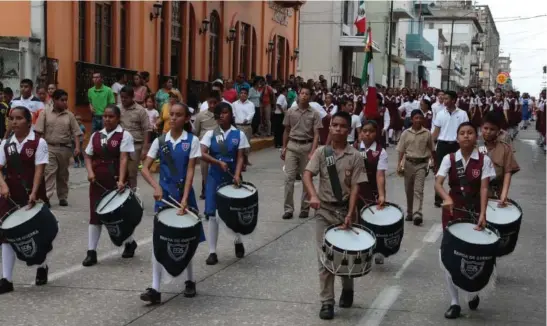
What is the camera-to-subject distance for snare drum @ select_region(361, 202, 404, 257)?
7570 millimetres

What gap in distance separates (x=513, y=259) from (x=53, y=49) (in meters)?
11.2

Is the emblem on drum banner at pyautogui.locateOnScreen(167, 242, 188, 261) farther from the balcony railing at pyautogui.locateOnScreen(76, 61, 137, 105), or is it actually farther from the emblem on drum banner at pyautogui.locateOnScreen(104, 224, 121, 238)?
the balcony railing at pyautogui.locateOnScreen(76, 61, 137, 105)

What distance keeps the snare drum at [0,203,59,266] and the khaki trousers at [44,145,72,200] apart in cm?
462

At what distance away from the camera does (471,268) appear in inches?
237

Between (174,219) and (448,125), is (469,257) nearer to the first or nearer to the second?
(174,219)

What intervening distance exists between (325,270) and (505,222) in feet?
6.54

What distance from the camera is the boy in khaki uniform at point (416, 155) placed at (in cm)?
1098

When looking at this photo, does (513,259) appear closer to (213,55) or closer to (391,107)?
(391,107)

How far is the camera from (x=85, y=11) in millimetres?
18109

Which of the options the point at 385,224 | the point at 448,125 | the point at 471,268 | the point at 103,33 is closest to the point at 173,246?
the point at 385,224

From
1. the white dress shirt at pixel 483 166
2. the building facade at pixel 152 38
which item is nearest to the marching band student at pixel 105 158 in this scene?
the white dress shirt at pixel 483 166

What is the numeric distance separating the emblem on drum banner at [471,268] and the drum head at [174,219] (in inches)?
85.8

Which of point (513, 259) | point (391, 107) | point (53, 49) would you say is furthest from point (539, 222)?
point (391, 107)

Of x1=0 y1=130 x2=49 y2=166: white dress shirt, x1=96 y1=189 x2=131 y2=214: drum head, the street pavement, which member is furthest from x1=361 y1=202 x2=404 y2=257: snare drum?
x1=0 y1=130 x2=49 y2=166: white dress shirt
